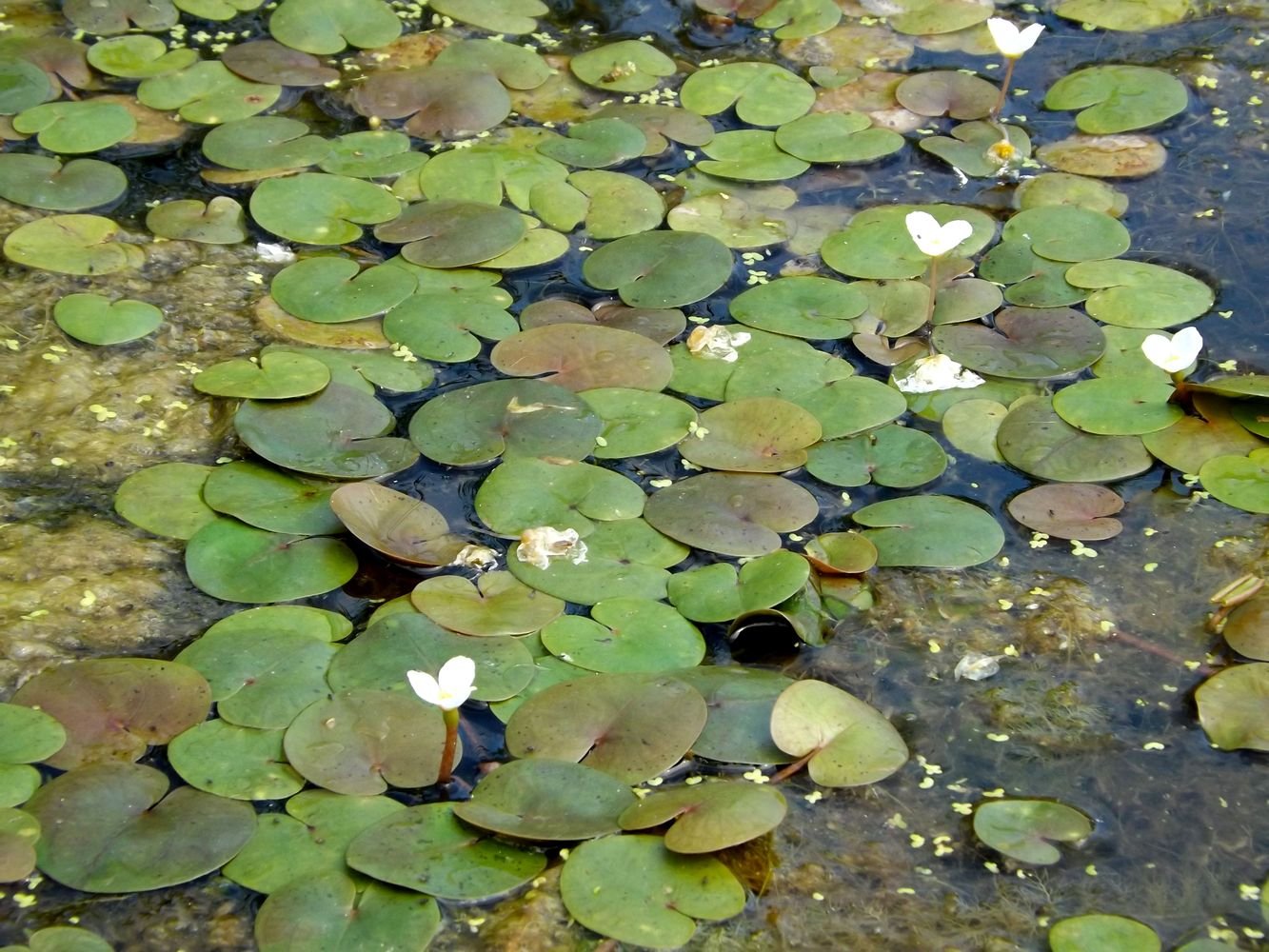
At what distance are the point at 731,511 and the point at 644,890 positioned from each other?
89cm

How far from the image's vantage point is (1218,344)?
10.1ft

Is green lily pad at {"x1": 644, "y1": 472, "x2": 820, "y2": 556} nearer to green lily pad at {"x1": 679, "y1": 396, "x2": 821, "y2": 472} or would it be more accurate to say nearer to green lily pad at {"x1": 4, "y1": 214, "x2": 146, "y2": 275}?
green lily pad at {"x1": 679, "y1": 396, "x2": 821, "y2": 472}

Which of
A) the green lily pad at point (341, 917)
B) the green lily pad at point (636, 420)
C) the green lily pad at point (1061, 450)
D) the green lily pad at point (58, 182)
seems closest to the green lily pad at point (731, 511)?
the green lily pad at point (636, 420)

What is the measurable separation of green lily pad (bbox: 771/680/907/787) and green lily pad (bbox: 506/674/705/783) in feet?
0.49

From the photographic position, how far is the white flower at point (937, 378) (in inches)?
117

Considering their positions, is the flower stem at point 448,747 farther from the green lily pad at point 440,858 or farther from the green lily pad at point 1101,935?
the green lily pad at point 1101,935

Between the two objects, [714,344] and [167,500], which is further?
[714,344]

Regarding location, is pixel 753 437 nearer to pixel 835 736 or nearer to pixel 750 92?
pixel 835 736

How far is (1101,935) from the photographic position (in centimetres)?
195

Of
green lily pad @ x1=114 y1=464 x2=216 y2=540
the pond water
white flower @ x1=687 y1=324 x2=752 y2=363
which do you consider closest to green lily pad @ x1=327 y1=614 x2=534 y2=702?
the pond water

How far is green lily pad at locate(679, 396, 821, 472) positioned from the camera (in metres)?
2.78

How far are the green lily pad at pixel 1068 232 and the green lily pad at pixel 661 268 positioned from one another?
0.77 m

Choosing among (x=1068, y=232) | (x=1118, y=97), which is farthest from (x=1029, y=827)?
(x=1118, y=97)

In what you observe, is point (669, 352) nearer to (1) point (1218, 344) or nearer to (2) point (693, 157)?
(2) point (693, 157)
